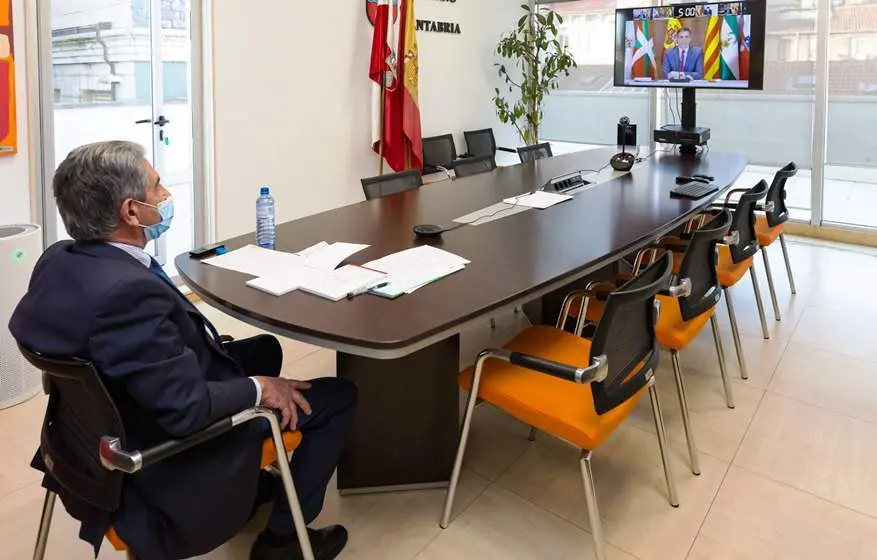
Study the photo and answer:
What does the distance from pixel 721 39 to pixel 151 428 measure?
4773mm

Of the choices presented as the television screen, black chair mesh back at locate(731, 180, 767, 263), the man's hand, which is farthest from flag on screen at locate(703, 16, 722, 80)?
the man's hand

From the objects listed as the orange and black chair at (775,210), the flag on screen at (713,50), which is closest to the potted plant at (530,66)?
the flag on screen at (713,50)

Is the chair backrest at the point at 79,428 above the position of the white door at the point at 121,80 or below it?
below

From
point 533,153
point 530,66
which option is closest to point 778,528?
point 533,153

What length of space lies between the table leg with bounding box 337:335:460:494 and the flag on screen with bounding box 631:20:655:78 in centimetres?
383

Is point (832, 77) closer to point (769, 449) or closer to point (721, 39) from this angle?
point (721, 39)

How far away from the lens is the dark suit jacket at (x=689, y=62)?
500cm

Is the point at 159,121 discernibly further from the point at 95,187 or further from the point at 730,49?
the point at 730,49

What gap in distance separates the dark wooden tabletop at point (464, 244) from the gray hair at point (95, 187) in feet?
1.40

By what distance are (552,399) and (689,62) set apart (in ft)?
12.9

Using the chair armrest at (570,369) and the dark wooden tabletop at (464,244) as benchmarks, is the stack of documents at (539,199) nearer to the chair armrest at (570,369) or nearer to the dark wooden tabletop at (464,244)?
the dark wooden tabletop at (464,244)

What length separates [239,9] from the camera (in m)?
4.39

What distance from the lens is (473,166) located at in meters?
4.36

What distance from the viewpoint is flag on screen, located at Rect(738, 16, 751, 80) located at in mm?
4734
